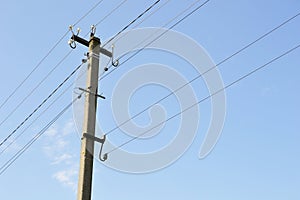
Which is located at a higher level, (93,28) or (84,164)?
(93,28)

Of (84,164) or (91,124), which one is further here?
(91,124)

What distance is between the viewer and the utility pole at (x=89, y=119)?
28.5ft

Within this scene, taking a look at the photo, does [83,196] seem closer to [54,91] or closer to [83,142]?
[83,142]

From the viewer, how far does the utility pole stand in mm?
8688

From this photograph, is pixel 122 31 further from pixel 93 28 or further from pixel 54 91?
pixel 54 91

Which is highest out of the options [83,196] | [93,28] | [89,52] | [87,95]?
[93,28]

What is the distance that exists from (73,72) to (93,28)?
6.39 ft

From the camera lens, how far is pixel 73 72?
12422mm

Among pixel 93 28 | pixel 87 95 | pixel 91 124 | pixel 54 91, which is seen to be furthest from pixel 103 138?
pixel 54 91

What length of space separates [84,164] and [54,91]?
15.9ft

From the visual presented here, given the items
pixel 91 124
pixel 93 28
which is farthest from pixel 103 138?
pixel 93 28

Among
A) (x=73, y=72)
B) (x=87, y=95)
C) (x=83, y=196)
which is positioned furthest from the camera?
(x=73, y=72)

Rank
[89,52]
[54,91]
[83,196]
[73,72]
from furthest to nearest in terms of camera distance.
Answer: [54,91], [73,72], [89,52], [83,196]

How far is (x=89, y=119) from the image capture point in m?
9.52
